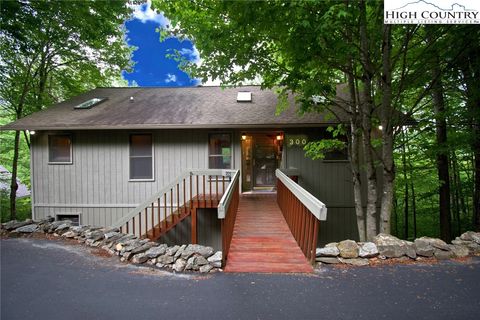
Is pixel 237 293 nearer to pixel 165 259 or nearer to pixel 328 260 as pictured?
pixel 165 259

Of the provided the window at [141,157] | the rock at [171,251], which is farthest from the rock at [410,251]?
the window at [141,157]

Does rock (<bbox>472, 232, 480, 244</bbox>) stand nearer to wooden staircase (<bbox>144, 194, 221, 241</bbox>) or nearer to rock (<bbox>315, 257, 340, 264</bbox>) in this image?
rock (<bbox>315, 257, 340, 264</bbox>)

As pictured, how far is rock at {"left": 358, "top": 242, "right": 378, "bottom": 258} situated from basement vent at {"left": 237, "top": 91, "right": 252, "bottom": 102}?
21.2ft

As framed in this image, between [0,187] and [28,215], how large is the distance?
3465 millimetres

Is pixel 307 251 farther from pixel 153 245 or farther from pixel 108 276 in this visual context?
pixel 108 276

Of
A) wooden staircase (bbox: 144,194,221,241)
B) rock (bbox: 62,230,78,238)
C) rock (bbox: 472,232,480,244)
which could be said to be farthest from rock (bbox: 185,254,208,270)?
rock (bbox: 472,232,480,244)

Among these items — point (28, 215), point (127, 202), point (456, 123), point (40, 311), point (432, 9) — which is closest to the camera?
point (40, 311)

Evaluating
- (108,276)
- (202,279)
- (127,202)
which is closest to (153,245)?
(108,276)

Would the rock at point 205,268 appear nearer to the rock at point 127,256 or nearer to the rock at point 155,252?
the rock at point 155,252

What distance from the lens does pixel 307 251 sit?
3908 millimetres

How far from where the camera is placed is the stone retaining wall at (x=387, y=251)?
12.6 feet

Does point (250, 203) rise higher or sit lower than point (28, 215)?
higher

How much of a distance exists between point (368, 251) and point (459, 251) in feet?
5.00

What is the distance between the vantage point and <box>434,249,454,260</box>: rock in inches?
154
